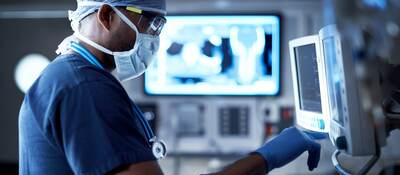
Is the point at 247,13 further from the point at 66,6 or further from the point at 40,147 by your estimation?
the point at 40,147

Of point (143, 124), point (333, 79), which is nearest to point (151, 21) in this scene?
point (143, 124)

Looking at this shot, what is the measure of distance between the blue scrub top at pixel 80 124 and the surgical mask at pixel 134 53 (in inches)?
5.5

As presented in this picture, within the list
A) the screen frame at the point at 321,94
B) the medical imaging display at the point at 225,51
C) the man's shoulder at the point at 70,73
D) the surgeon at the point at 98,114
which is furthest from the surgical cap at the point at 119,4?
the medical imaging display at the point at 225,51

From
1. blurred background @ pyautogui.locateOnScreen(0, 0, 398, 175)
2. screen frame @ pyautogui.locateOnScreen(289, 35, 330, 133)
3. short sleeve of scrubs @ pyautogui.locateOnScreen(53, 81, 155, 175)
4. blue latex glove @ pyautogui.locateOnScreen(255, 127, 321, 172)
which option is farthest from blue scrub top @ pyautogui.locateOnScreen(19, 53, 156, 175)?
blurred background @ pyautogui.locateOnScreen(0, 0, 398, 175)

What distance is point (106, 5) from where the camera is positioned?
1121 millimetres

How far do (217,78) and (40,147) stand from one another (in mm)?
1757

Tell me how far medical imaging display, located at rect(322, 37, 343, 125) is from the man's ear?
0.51m

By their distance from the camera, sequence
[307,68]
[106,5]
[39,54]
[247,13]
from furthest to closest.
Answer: [39,54], [247,13], [307,68], [106,5]

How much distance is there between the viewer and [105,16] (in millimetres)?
1133

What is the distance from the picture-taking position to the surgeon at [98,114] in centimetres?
95

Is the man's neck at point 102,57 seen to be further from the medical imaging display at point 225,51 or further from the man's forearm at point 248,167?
the medical imaging display at point 225,51

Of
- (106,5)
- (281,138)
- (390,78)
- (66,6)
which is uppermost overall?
(66,6)

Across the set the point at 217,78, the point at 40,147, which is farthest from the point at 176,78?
the point at 40,147

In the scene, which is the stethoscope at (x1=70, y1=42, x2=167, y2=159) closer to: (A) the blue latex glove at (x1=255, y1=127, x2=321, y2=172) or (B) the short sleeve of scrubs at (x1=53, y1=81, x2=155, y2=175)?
(B) the short sleeve of scrubs at (x1=53, y1=81, x2=155, y2=175)
